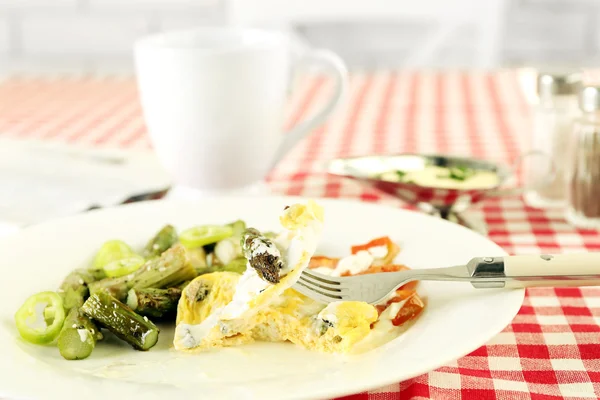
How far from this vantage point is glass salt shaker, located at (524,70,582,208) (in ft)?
3.89

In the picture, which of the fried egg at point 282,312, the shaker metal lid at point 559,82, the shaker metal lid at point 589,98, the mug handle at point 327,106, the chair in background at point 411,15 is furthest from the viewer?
the chair in background at point 411,15

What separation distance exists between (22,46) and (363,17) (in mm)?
1812

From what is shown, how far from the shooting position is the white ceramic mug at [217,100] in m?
1.14

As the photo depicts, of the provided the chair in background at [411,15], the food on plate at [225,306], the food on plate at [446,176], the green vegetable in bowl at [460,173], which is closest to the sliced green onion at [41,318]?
the food on plate at [225,306]

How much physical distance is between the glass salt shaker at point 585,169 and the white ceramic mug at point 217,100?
410mm

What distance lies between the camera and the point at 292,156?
1.57m

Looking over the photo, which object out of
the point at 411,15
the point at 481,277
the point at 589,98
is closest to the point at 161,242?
the point at 481,277

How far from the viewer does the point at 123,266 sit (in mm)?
880

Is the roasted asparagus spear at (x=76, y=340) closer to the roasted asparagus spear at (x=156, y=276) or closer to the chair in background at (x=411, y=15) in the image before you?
the roasted asparagus spear at (x=156, y=276)

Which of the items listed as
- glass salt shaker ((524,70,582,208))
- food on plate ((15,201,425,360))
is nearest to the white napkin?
food on plate ((15,201,425,360))

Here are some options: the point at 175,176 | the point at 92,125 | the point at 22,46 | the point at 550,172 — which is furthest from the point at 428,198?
the point at 22,46

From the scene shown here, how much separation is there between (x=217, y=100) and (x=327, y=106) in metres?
0.23

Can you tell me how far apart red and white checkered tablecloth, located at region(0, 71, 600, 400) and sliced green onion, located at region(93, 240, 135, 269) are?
38 cm

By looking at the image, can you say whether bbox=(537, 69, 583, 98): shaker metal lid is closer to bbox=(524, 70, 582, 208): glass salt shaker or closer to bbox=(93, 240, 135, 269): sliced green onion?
bbox=(524, 70, 582, 208): glass salt shaker
